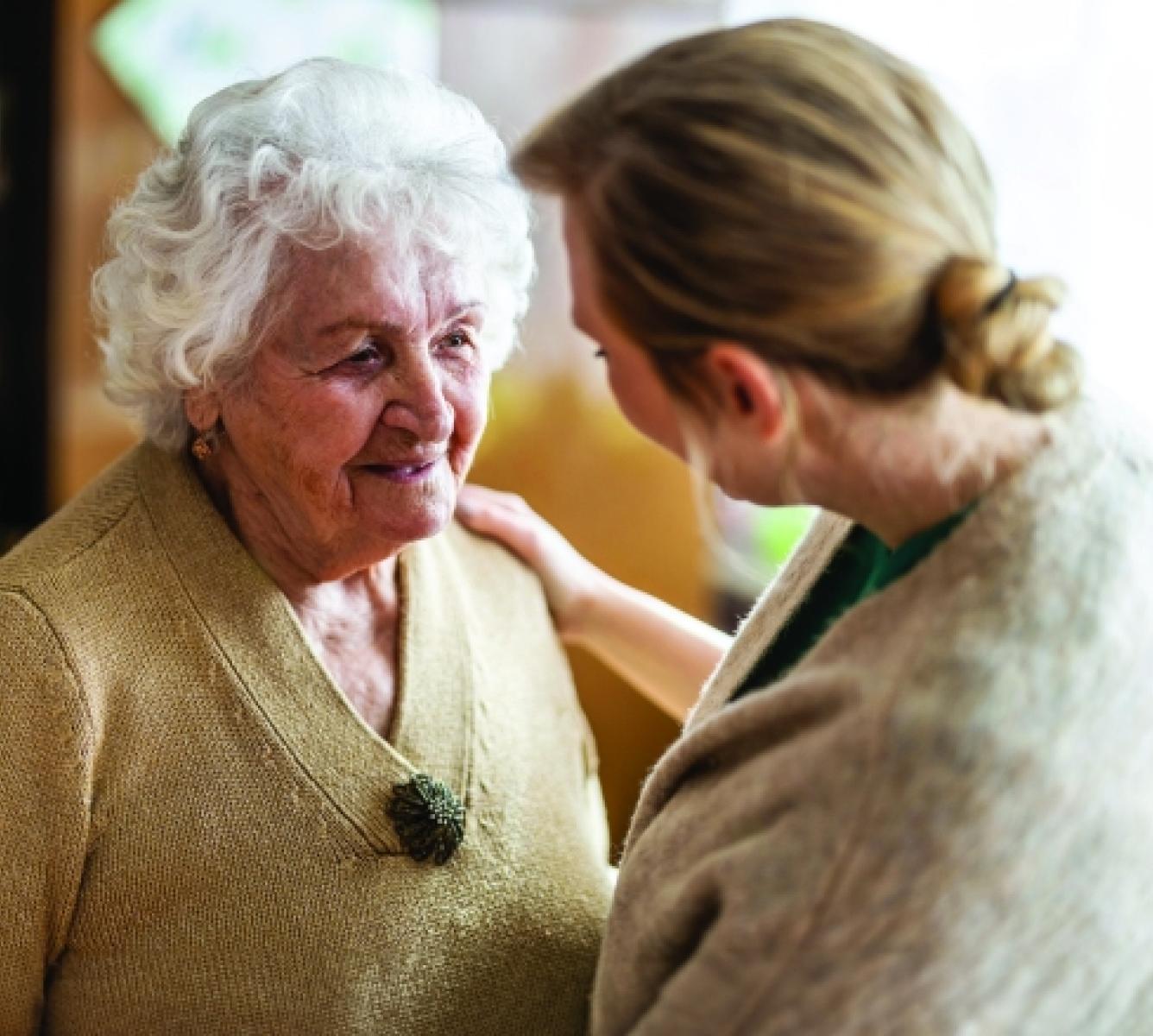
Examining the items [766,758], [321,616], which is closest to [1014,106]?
[321,616]

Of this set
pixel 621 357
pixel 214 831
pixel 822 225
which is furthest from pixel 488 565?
pixel 822 225

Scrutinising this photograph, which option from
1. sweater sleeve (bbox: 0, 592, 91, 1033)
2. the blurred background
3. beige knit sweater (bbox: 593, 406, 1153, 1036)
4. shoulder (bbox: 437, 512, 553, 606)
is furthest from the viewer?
the blurred background

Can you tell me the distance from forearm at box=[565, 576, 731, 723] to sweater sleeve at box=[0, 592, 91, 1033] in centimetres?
65

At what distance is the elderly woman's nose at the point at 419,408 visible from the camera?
1408 millimetres

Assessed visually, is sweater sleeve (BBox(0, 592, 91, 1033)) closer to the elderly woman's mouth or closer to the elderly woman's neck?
the elderly woman's mouth

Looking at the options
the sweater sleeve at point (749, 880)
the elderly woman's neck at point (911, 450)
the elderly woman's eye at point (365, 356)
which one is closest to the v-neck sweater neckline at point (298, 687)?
the elderly woman's eye at point (365, 356)

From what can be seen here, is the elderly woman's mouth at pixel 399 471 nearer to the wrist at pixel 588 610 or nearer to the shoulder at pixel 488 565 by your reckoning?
the shoulder at pixel 488 565

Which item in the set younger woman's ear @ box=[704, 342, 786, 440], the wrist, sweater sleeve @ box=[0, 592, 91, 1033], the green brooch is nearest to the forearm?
the wrist

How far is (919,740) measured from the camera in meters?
0.88

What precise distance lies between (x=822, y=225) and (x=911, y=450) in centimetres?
17

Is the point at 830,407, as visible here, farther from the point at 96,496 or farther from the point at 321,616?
the point at 96,496

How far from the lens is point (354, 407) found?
1.39m

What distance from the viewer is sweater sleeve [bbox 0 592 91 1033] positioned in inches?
49.8

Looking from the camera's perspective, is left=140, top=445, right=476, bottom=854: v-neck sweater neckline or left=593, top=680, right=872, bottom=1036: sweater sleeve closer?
left=593, top=680, right=872, bottom=1036: sweater sleeve
